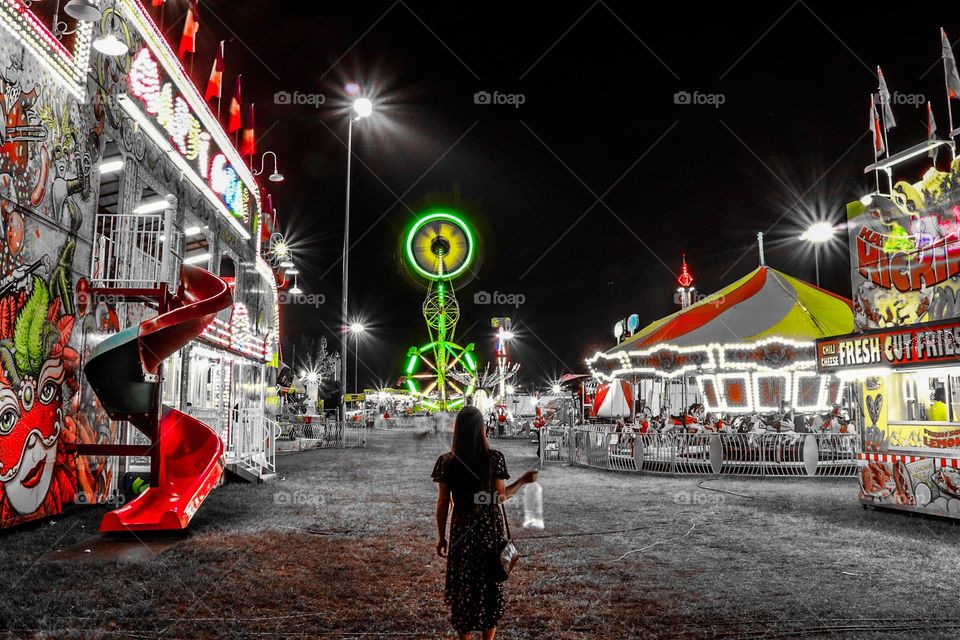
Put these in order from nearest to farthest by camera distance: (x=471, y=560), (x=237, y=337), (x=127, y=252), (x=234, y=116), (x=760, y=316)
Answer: (x=471, y=560)
(x=127, y=252)
(x=237, y=337)
(x=234, y=116)
(x=760, y=316)

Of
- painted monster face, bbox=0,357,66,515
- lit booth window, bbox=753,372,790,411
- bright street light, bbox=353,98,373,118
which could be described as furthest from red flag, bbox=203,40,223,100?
lit booth window, bbox=753,372,790,411

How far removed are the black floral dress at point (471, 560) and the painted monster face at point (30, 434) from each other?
6178 millimetres

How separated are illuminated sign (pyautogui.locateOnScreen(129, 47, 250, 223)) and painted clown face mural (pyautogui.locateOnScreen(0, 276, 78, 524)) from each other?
4.45m

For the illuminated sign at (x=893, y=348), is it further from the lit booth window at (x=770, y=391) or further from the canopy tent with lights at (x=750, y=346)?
the lit booth window at (x=770, y=391)

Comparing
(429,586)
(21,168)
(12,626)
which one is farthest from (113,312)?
(429,586)

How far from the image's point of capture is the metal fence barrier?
24.6 metres

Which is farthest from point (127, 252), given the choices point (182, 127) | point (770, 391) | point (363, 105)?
point (770, 391)

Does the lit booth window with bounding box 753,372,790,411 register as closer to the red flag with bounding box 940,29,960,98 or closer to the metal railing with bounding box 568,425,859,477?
the metal railing with bounding box 568,425,859,477

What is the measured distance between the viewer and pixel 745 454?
599 inches

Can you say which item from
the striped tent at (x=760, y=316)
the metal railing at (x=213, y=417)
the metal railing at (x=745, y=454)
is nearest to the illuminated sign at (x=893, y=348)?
the metal railing at (x=745, y=454)

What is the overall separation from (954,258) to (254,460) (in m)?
13.1

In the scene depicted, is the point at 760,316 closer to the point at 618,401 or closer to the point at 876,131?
the point at 618,401

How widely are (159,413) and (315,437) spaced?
62.5 ft

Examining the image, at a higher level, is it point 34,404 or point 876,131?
point 876,131
